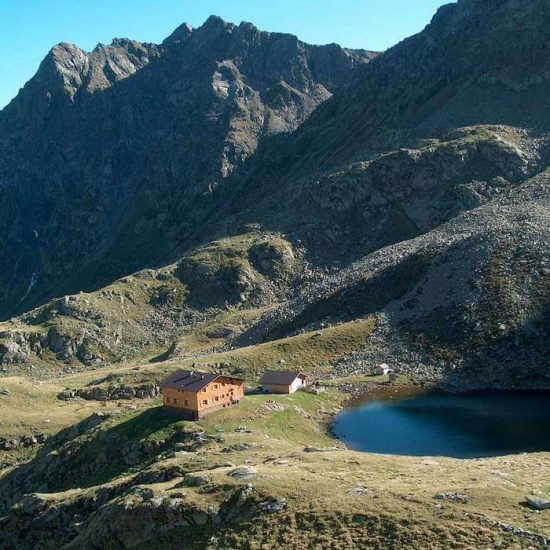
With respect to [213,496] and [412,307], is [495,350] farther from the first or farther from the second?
[213,496]

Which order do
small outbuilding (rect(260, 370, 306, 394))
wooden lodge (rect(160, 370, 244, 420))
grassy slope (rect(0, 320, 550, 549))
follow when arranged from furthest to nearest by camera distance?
small outbuilding (rect(260, 370, 306, 394))
wooden lodge (rect(160, 370, 244, 420))
grassy slope (rect(0, 320, 550, 549))

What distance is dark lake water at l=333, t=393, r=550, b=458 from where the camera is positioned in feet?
209

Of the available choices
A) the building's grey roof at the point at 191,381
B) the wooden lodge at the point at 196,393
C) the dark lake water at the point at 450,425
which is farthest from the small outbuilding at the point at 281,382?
the building's grey roof at the point at 191,381

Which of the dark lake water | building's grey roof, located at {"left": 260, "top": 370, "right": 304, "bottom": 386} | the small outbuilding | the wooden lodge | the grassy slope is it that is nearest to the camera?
the grassy slope

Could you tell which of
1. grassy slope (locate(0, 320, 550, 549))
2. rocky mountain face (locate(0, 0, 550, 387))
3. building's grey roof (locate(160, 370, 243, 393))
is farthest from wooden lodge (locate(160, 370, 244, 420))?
rocky mountain face (locate(0, 0, 550, 387))

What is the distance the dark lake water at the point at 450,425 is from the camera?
209 ft

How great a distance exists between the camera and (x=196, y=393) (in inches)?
2630

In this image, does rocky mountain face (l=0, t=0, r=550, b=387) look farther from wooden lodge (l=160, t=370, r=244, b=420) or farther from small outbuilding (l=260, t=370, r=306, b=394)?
wooden lodge (l=160, t=370, r=244, b=420)

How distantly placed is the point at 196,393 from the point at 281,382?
52.0 ft

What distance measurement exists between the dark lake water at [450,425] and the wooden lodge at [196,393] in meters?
12.8

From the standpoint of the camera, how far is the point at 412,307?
4117 inches

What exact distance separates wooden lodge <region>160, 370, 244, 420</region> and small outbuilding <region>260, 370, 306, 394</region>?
8.85 m

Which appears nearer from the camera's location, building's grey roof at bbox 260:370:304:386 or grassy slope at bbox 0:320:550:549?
grassy slope at bbox 0:320:550:549

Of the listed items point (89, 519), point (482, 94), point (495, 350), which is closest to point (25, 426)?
point (89, 519)
